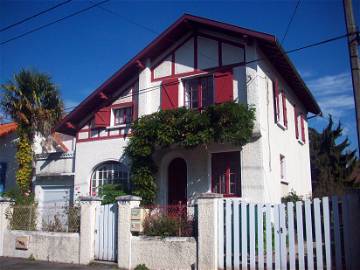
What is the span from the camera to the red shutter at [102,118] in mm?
Answer: 16594

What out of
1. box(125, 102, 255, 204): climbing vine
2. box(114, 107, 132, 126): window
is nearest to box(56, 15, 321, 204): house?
box(114, 107, 132, 126): window

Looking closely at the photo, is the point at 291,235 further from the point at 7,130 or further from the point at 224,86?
the point at 7,130

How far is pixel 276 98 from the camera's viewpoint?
15180 millimetres

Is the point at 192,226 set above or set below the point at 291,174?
below

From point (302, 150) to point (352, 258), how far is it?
11.7m

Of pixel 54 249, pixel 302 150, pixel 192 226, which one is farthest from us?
pixel 302 150

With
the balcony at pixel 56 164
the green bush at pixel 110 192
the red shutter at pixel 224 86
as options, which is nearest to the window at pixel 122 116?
the green bush at pixel 110 192

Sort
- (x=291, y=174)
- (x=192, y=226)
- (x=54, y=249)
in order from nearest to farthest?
(x=192, y=226), (x=54, y=249), (x=291, y=174)

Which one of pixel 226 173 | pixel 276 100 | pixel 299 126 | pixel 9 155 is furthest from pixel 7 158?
pixel 299 126

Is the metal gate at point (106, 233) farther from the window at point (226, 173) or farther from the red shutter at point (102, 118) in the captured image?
the red shutter at point (102, 118)

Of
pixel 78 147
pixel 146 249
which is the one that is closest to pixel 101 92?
pixel 78 147

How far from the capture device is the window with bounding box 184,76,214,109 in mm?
14484

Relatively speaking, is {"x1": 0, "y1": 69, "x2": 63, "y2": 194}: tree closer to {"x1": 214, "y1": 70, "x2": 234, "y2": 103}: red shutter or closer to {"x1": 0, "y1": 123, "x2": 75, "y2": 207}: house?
{"x1": 0, "y1": 123, "x2": 75, "y2": 207}: house

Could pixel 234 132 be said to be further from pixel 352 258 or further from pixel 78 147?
pixel 78 147
